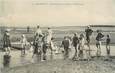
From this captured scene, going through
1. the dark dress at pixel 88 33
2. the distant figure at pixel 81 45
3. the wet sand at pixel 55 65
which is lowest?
the wet sand at pixel 55 65

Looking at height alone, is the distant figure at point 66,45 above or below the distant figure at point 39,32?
below

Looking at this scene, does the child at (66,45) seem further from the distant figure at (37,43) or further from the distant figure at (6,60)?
the distant figure at (6,60)

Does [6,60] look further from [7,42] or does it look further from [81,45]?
[81,45]

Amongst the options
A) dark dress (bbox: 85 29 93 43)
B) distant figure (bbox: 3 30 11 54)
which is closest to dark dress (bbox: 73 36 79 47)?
dark dress (bbox: 85 29 93 43)

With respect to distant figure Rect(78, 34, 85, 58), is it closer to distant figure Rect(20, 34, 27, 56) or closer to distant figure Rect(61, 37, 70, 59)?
distant figure Rect(61, 37, 70, 59)

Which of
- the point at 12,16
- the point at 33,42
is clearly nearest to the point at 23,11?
the point at 12,16

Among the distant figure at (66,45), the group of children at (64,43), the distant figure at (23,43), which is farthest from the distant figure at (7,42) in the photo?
the distant figure at (66,45)

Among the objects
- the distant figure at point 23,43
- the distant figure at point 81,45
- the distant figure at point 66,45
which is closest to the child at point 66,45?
the distant figure at point 66,45

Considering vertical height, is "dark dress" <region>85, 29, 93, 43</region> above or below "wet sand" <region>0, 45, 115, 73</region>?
above

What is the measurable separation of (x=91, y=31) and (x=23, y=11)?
0.71 metres

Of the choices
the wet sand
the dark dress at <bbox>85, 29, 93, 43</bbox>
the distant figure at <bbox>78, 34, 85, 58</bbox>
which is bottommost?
the wet sand

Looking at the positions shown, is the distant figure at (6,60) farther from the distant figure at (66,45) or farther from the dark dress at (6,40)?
the distant figure at (66,45)

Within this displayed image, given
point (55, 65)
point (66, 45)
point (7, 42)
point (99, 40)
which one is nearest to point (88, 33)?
point (99, 40)

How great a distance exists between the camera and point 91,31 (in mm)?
3262
